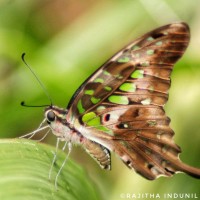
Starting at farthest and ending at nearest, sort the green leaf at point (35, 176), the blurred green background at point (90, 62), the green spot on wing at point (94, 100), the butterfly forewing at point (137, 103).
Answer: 1. the blurred green background at point (90, 62)
2. the green spot on wing at point (94, 100)
3. the butterfly forewing at point (137, 103)
4. the green leaf at point (35, 176)

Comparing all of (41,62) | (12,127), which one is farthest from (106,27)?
(12,127)

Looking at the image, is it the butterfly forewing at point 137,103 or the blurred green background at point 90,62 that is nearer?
the butterfly forewing at point 137,103

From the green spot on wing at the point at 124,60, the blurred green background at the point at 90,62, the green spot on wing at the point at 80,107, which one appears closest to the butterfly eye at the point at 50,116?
the green spot on wing at the point at 80,107

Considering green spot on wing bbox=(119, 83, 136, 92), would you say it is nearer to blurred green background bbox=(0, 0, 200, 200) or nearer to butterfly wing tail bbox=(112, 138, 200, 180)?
butterfly wing tail bbox=(112, 138, 200, 180)

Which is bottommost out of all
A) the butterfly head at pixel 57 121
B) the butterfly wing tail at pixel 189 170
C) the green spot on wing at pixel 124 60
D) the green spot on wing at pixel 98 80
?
the butterfly wing tail at pixel 189 170

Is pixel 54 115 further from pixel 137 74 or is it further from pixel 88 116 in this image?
pixel 137 74

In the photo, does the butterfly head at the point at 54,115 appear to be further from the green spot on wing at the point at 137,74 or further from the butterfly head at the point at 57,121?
the green spot on wing at the point at 137,74

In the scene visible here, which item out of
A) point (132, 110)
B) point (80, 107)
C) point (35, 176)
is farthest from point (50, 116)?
point (35, 176)
